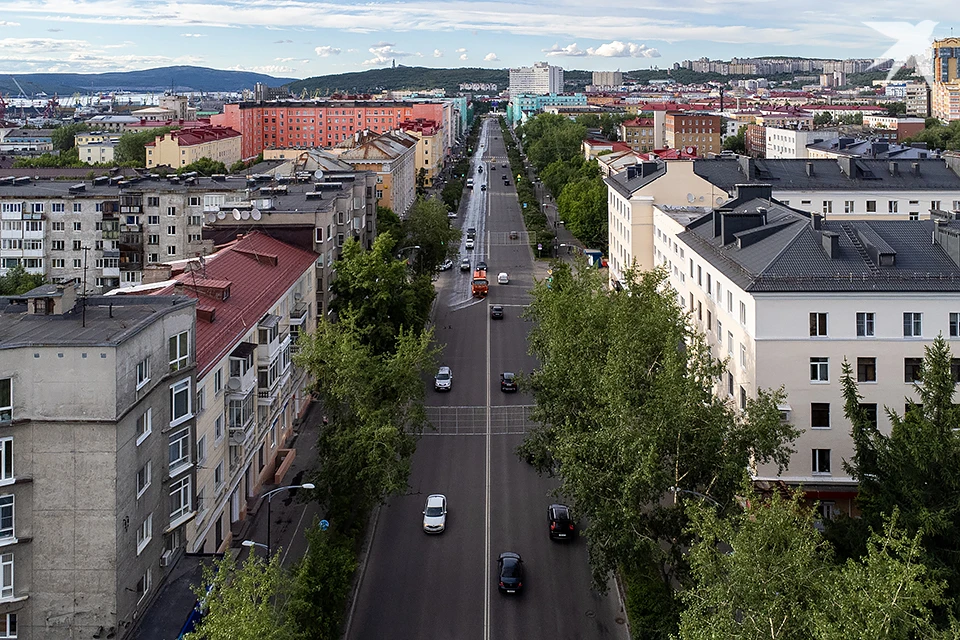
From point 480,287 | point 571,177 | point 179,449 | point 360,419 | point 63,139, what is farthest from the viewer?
point 63,139

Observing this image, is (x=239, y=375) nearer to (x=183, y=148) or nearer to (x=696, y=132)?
(x=183, y=148)

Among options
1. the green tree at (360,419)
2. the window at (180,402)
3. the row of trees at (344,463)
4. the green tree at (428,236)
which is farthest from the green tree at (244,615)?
the green tree at (428,236)

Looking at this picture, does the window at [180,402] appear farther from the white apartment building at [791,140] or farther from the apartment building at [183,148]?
the apartment building at [183,148]

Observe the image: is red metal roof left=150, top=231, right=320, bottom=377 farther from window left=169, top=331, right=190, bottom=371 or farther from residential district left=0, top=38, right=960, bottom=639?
window left=169, top=331, right=190, bottom=371

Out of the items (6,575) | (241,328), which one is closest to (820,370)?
(241,328)

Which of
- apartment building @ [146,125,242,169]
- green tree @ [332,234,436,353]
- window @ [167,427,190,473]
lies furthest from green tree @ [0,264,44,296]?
apartment building @ [146,125,242,169]

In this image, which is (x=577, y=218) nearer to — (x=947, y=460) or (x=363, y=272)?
(x=363, y=272)


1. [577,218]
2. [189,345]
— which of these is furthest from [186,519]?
[577,218]
